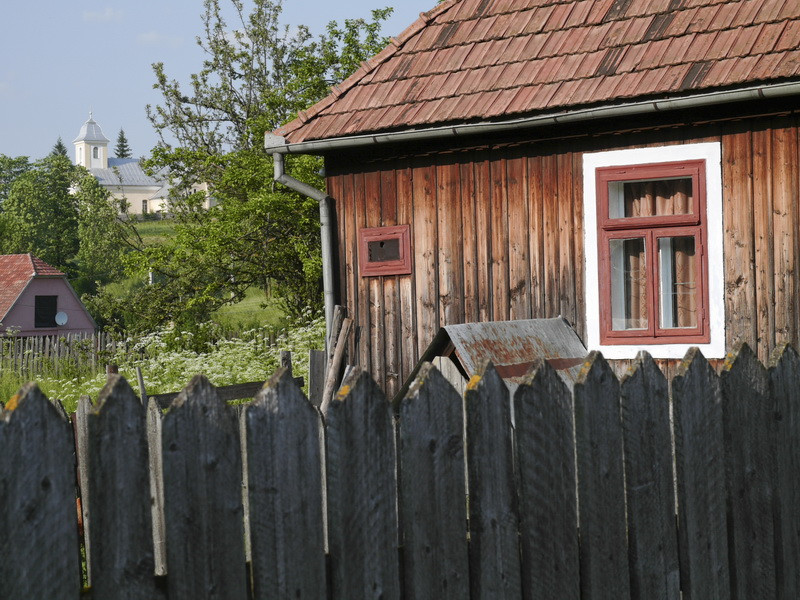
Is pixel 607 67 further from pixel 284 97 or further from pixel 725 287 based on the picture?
pixel 284 97

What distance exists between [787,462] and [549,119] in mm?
4659

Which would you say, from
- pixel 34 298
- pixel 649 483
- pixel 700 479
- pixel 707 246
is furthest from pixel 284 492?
pixel 34 298

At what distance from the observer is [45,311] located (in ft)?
172

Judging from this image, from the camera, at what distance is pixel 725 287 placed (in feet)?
26.0

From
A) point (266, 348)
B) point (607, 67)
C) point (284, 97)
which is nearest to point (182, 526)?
point (607, 67)

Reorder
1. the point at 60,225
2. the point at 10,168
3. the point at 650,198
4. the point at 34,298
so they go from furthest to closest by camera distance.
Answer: the point at 10,168 → the point at 60,225 → the point at 34,298 → the point at 650,198

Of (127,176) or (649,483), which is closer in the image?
(649,483)

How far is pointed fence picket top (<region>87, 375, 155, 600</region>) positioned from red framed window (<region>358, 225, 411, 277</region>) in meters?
7.10

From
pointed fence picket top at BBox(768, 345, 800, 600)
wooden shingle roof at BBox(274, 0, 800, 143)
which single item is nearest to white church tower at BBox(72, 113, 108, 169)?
wooden shingle roof at BBox(274, 0, 800, 143)

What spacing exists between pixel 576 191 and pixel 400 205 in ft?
5.83

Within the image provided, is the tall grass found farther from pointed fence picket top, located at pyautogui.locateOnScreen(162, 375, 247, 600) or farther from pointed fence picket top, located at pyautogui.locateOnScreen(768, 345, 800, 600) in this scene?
pointed fence picket top, located at pyautogui.locateOnScreen(162, 375, 247, 600)

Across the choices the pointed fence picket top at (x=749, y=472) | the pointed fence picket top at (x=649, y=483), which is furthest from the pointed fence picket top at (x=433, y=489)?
the pointed fence picket top at (x=749, y=472)

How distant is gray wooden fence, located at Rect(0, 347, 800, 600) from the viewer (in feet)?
7.65

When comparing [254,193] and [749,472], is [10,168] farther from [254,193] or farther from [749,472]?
[749,472]
